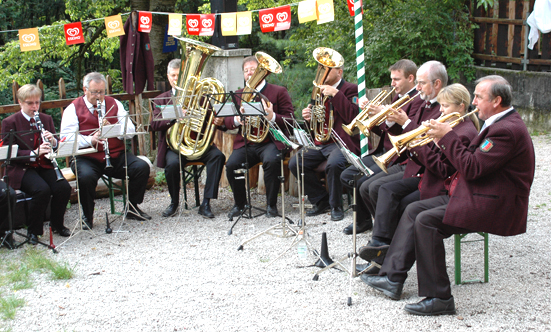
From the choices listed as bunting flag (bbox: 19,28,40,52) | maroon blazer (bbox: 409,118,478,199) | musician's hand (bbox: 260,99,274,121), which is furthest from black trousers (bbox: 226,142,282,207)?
bunting flag (bbox: 19,28,40,52)

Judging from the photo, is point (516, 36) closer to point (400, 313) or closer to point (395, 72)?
point (395, 72)

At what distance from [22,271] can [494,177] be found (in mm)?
3846

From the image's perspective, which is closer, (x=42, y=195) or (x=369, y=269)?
(x=369, y=269)

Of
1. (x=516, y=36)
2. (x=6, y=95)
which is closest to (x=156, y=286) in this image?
(x=516, y=36)

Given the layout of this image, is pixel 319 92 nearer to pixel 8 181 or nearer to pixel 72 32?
pixel 8 181

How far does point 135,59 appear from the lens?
7.68 meters

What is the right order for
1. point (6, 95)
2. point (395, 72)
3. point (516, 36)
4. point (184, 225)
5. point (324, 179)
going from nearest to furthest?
point (395, 72) → point (184, 225) → point (324, 179) → point (516, 36) → point (6, 95)

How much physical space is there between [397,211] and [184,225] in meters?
2.61

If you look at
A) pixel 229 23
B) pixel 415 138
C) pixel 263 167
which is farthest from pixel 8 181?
pixel 415 138

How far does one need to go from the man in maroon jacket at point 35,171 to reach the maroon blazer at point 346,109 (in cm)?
299

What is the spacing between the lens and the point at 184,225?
6000 millimetres

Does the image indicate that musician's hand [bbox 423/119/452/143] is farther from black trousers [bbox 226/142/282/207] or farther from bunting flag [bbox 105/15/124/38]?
bunting flag [bbox 105/15/124/38]

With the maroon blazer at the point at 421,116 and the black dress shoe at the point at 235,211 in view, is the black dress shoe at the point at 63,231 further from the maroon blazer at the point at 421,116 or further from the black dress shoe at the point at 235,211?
the maroon blazer at the point at 421,116

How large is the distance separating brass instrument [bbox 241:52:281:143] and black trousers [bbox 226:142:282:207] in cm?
14
